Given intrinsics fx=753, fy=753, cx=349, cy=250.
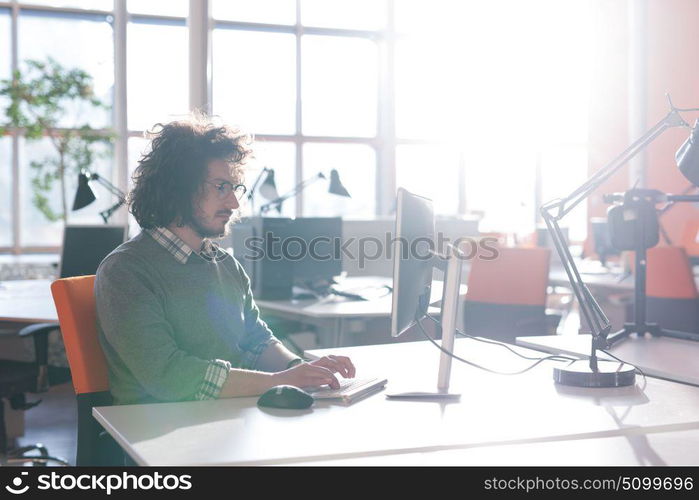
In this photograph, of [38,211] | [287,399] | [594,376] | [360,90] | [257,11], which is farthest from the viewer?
[360,90]

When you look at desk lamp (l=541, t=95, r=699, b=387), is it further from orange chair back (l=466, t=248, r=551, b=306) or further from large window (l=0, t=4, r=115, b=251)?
large window (l=0, t=4, r=115, b=251)

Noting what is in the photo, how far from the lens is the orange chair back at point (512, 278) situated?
3.76 m

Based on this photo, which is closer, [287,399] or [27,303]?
[287,399]

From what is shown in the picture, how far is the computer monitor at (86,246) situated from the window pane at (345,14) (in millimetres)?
5611

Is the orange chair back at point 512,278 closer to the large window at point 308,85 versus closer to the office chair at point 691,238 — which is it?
the office chair at point 691,238

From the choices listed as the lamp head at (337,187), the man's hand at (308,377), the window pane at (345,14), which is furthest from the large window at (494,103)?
the man's hand at (308,377)

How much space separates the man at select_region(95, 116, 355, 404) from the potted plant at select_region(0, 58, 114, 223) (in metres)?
5.07

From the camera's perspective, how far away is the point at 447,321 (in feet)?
5.54

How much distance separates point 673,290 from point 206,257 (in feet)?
9.18

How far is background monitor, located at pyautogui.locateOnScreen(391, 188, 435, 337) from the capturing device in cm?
151

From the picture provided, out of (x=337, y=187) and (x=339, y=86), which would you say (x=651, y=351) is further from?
(x=339, y=86)

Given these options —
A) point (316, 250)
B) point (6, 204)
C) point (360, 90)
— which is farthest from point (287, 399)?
point (360, 90)

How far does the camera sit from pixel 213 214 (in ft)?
6.18

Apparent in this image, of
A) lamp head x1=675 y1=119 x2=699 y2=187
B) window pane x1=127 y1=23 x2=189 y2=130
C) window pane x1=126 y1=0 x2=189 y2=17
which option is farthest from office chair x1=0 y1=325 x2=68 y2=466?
window pane x1=126 y1=0 x2=189 y2=17
